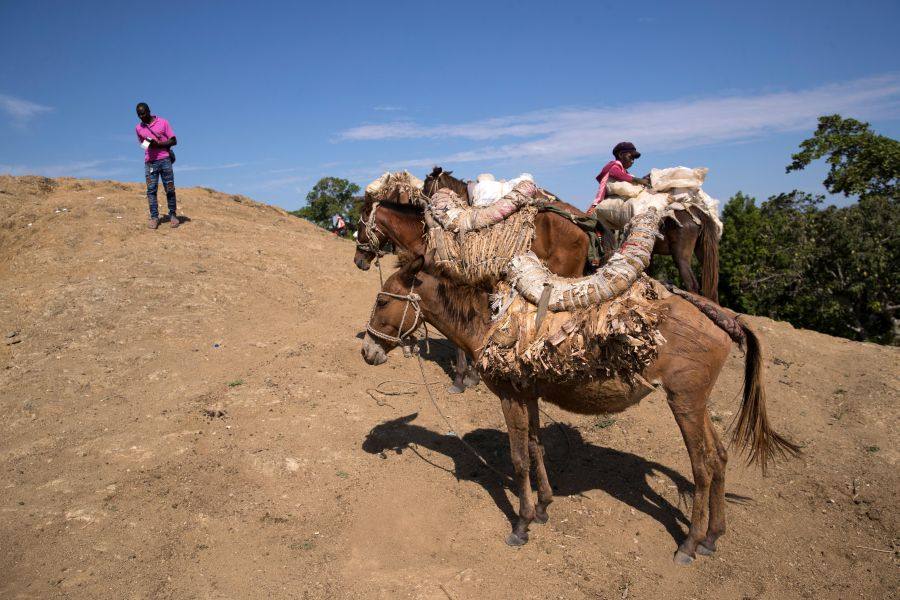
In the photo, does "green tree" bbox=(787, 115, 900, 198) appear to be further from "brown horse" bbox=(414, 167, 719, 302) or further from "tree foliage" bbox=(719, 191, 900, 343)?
"brown horse" bbox=(414, 167, 719, 302)

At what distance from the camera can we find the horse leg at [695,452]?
3.84 meters

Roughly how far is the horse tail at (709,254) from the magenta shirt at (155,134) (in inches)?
382

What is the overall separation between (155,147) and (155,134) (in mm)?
257

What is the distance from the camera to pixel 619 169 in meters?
6.23

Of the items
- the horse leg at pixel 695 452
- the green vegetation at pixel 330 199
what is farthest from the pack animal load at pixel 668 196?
the green vegetation at pixel 330 199

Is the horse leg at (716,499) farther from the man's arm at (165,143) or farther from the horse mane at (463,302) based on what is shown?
the man's arm at (165,143)

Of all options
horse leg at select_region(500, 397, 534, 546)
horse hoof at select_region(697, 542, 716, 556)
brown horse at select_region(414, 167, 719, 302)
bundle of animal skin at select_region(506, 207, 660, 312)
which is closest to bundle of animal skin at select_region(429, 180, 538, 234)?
bundle of animal skin at select_region(506, 207, 660, 312)

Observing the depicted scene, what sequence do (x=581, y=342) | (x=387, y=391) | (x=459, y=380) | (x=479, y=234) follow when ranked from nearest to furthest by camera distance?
(x=581, y=342) < (x=479, y=234) < (x=387, y=391) < (x=459, y=380)

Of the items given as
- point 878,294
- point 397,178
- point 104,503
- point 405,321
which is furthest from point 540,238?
point 878,294

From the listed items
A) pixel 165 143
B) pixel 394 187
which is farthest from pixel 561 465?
A: pixel 165 143

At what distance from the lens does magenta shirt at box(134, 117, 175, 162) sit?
33.0 ft

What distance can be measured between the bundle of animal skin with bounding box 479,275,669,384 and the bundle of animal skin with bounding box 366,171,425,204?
430 centimetres

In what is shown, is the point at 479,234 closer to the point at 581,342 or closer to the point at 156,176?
the point at 581,342

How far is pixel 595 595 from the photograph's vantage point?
379 cm
